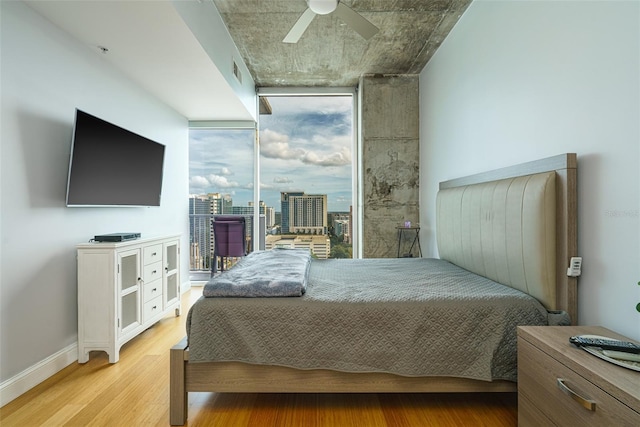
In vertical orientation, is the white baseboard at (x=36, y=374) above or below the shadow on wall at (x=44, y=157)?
below

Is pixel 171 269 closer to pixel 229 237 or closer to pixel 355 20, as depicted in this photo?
pixel 229 237

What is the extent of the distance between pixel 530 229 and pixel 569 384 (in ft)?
2.73

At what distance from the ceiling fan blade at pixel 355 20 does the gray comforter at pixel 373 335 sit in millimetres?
2010

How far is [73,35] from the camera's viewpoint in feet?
7.43

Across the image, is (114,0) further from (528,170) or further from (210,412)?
(528,170)

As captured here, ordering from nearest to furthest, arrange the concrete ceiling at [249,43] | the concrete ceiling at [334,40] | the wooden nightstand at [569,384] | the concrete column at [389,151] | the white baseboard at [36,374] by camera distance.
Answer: the wooden nightstand at [569,384], the white baseboard at [36,374], the concrete ceiling at [249,43], the concrete ceiling at [334,40], the concrete column at [389,151]

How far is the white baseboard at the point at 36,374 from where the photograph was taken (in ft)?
5.83

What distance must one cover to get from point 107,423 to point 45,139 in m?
1.83

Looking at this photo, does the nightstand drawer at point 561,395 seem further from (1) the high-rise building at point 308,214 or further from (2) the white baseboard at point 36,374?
(1) the high-rise building at point 308,214

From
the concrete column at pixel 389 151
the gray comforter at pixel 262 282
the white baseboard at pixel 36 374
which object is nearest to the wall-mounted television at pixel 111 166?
the white baseboard at pixel 36 374

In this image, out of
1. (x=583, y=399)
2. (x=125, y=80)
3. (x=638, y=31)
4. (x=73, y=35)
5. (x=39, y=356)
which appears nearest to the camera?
(x=583, y=399)

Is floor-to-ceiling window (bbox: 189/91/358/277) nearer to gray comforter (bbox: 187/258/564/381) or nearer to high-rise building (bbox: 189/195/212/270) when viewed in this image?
high-rise building (bbox: 189/195/212/270)

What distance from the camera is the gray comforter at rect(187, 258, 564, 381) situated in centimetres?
156

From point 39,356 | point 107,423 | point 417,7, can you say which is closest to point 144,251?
point 39,356
